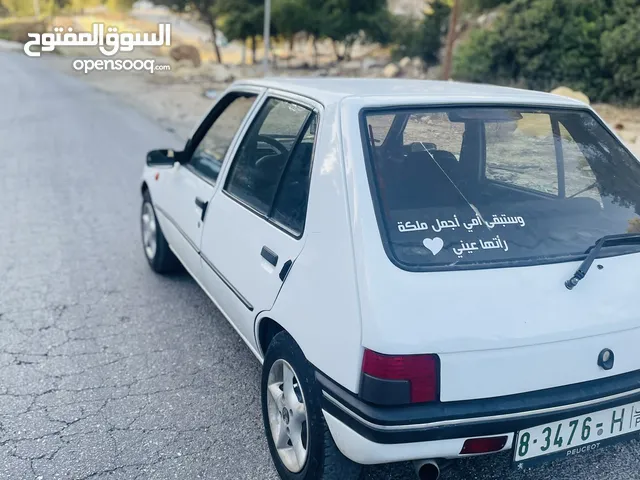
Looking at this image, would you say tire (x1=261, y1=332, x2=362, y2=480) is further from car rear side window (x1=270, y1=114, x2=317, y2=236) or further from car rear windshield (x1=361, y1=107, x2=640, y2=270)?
car rear windshield (x1=361, y1=107, x2=640, y2=270)

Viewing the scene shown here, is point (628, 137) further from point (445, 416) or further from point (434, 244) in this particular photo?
point (445, 416)

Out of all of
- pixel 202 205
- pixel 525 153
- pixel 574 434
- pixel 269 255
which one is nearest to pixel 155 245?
pixel 202 205

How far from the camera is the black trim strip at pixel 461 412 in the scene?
83.1 inches

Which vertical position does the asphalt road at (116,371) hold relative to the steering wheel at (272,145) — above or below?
below

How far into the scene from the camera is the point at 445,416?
212 cm

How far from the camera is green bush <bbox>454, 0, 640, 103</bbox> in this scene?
57.7 ft

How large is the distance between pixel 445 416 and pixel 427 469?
254 mm

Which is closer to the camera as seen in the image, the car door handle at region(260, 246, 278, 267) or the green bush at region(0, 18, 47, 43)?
the car door handle at region(260, 246, 278, 267)

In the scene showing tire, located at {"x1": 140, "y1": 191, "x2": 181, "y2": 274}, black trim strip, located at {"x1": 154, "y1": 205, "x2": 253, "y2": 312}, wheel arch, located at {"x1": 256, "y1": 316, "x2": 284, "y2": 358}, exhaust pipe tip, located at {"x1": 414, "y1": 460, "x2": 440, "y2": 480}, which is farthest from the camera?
tire, located at {"x1": 140, "y1": 191, "x2": 181, "y2": 274}

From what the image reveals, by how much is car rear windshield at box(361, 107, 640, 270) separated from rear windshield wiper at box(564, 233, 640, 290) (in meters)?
0.03

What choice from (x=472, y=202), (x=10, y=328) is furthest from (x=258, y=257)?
(x=10, y=328)

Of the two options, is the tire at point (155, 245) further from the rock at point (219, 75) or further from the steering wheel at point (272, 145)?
the rock at point (219, 75)

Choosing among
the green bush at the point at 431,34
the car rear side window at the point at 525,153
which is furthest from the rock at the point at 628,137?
the green bush at the point at 431,34

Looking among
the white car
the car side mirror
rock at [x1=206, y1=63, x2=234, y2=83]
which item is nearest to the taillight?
the white car
